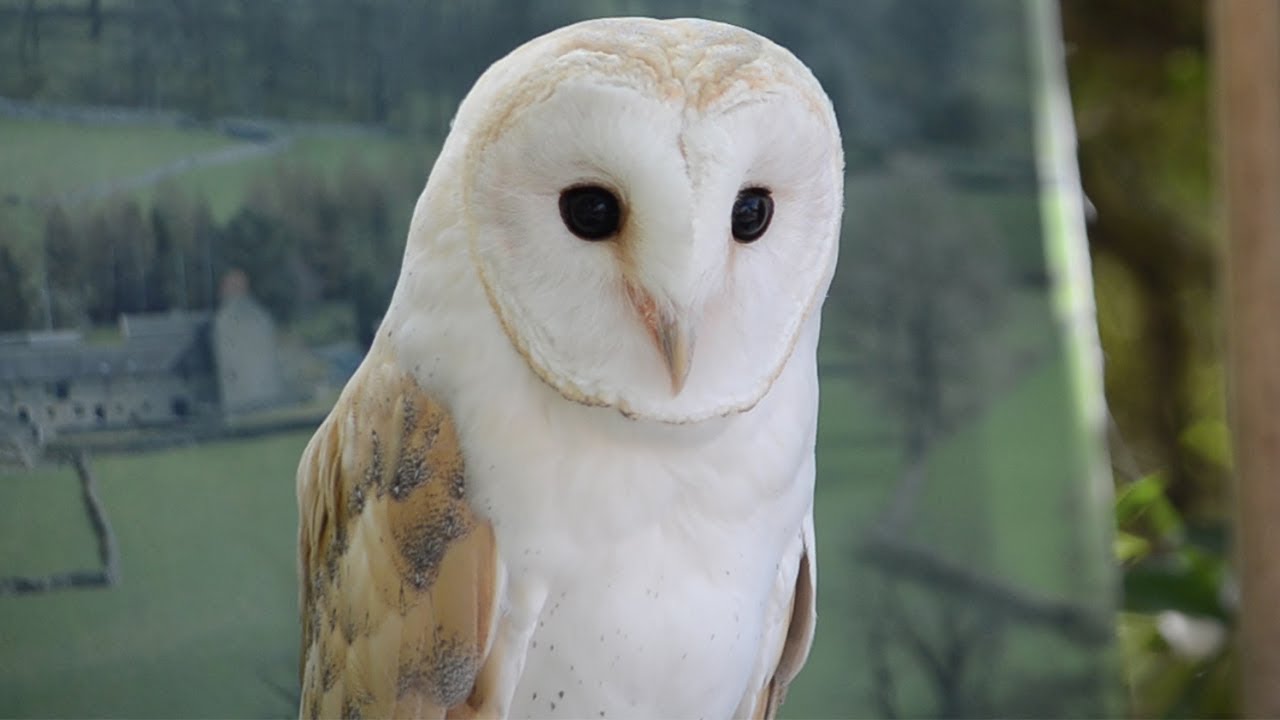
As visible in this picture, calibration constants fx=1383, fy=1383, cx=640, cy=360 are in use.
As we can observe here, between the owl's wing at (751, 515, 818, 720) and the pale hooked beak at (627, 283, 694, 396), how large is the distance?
236 mm

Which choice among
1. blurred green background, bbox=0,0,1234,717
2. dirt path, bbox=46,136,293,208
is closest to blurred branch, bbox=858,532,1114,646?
blurred green background, bbox=0,0,1234,717

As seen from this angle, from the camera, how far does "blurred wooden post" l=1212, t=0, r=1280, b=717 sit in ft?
5.66

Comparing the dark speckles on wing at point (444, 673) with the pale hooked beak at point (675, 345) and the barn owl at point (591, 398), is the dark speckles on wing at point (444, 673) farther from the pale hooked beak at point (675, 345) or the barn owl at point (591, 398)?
the pale hooked beak at point (675, 345)

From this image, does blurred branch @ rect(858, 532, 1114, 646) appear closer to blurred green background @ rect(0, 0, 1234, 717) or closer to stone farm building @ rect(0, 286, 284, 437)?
blurred green background @ rect(0, 0, 1234, 717)

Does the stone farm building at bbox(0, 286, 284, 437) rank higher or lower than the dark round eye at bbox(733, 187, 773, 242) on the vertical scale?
lower

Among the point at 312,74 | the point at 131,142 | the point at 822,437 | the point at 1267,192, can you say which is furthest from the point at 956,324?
the point at 131,142

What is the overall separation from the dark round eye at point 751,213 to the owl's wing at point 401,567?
19 centimetres

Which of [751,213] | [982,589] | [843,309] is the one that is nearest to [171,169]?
[751,213]

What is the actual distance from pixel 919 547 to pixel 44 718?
3.20ft

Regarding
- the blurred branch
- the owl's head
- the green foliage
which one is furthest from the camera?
the green foliage

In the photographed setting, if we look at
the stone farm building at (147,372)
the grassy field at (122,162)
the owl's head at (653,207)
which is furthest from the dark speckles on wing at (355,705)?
the grassy field at (122,162)

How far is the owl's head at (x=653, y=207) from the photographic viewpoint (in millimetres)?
650

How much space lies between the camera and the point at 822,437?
1502 millimetres

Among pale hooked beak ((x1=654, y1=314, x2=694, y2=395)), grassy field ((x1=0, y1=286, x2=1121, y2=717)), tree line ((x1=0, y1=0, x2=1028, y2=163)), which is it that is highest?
tree line ((x1=0, y1=0, x2=1028, y2=163))
